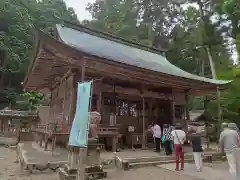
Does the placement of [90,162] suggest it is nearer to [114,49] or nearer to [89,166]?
[89,166]

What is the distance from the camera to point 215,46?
25.2 meters

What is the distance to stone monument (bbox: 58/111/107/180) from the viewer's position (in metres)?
6.45

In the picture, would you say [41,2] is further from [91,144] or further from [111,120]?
[91,144]

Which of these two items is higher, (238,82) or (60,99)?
(238,82)

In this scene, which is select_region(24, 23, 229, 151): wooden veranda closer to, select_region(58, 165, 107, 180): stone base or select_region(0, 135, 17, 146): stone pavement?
select_region(58, 165, 107, 180): stone base

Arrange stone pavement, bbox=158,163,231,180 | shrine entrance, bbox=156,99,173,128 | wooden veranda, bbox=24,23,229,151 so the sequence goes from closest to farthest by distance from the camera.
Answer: stone pavement, bbox=158,163,231,180, wooden veranda, bbox=24,23,229,151, shrine entrance, bbox=156,99,173,128

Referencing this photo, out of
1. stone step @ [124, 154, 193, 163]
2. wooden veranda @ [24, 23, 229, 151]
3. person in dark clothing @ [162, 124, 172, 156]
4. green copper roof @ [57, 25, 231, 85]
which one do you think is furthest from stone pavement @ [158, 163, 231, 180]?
green copper roof @ [57, 25, 231, 85]

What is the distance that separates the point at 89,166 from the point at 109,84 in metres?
6.15

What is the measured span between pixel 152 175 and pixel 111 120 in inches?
219

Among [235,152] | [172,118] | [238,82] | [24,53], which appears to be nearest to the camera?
[235,152]

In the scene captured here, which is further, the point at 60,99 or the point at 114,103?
the point at 60,99

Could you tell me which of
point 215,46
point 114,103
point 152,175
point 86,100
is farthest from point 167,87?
point 215,46

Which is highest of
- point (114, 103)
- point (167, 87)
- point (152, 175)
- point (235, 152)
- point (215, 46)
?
point (215, 46)

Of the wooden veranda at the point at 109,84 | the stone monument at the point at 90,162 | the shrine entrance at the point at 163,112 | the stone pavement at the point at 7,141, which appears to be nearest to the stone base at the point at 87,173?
the stone monument at the point at 90,162
